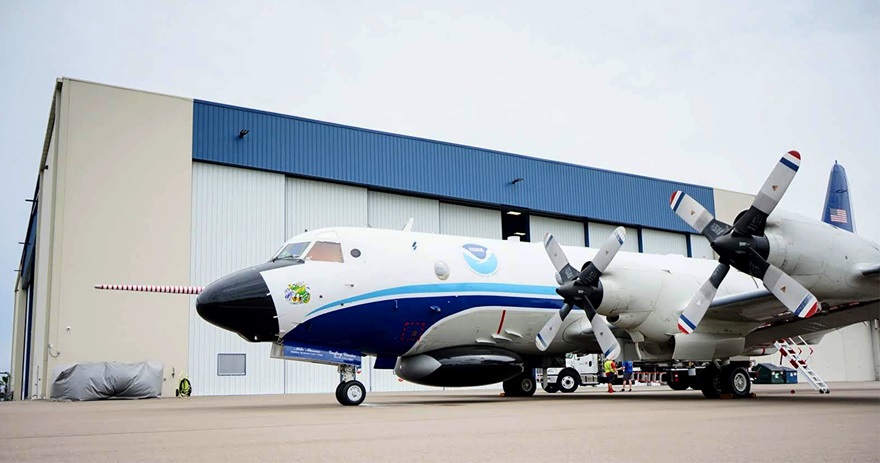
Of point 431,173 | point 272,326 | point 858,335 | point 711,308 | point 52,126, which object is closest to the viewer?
point 272,326

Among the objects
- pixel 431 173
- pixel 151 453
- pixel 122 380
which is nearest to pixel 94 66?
pixel 122 380

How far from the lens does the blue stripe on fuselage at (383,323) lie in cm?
1421

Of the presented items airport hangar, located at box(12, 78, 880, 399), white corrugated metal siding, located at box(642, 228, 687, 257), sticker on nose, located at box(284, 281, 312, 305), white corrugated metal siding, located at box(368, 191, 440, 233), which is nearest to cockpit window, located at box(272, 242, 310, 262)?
sticker on nose, located at box(284, 281, 312, 305)

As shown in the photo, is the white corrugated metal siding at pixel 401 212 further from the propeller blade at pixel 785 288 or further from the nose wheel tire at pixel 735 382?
the propeller blade at pixel 785 288

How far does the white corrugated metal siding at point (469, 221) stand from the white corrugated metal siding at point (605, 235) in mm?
5217

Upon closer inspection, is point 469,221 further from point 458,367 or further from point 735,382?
point 735,382

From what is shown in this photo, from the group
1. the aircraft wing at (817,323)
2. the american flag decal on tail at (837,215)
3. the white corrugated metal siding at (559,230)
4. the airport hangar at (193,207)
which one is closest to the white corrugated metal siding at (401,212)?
the airport hangar at (193,207)

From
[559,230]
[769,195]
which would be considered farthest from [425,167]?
[769,195]

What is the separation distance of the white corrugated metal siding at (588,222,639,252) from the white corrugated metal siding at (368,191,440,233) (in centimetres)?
855

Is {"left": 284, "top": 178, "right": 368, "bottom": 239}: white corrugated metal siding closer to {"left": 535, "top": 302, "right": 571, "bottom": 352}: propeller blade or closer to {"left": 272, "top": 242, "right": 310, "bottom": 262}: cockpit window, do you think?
{"left": 272, "top": 242, "right": 310, "bottom": 262}: cockpit window

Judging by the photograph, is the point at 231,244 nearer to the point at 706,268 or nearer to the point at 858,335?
the point at 706,268

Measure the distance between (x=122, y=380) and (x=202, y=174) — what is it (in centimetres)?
736

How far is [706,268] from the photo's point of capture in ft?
59.1

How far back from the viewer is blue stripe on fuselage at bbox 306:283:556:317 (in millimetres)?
14542
